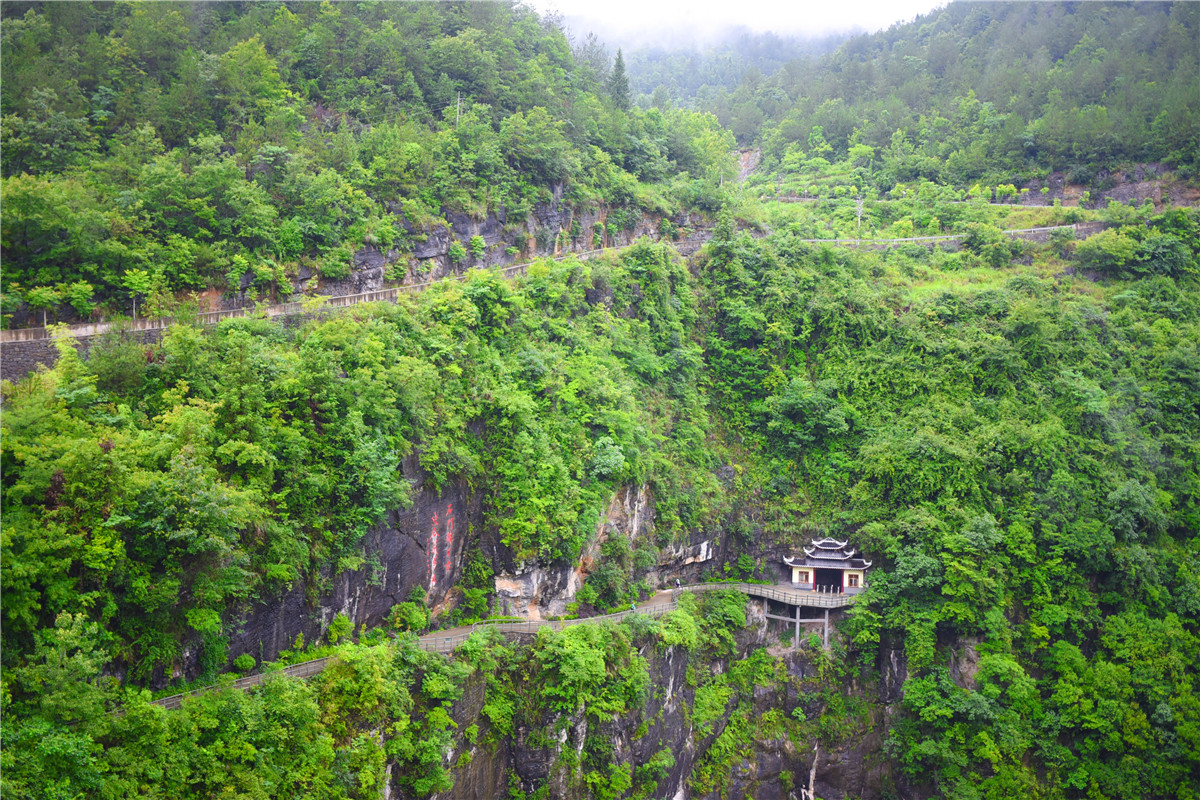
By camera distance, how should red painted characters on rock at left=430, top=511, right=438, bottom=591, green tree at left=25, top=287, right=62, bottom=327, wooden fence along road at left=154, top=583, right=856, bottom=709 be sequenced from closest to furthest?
wooden fence along road at left=154, top=583, right=856, bottom=709 → green tree at left=25, top=287, right=62, bottom=327 → red painted characters on rock at left=430, top=511, right=438, bottom=591

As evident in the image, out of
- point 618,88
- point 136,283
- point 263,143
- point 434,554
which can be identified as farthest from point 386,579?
point 618,88

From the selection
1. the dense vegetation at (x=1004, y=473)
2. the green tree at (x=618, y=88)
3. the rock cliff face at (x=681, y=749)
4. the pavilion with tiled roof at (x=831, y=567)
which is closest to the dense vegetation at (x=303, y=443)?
the pavilion with tiled roof at (x=831, y=567)

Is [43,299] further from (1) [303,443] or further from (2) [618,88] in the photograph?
(2) [618,88]

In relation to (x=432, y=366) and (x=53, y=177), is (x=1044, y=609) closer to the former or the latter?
(x=432, y=366)

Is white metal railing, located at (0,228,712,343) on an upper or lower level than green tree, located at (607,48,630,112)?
lower

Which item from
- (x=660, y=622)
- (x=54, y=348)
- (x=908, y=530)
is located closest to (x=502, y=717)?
(x=660, y=622)

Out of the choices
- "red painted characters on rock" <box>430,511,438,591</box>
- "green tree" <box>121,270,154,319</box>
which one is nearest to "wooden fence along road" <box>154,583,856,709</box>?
"red painted characters on rock" <box>430,511,438,591</box>

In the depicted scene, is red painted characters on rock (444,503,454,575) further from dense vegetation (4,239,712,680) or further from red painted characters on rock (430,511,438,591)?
dense vegetation (4,239,712,680)

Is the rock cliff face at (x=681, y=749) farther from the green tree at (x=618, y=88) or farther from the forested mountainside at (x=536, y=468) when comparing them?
the green tree at (x=618, y=88)

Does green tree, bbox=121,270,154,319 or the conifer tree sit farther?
the conifer tree
